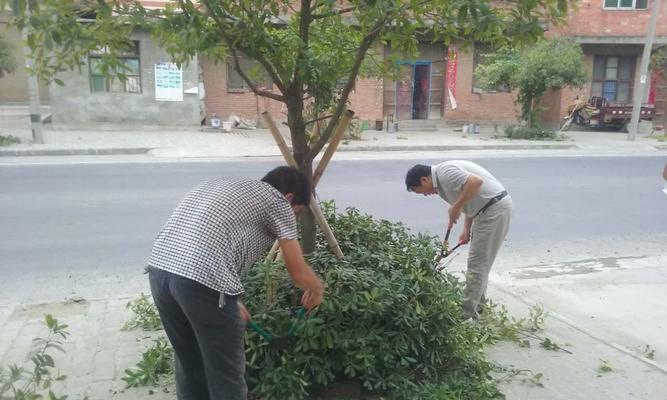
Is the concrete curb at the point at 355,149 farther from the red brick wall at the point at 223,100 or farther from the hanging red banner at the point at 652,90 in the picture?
the hanging red banner at the point at 652,90

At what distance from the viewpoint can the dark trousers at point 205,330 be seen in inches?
102

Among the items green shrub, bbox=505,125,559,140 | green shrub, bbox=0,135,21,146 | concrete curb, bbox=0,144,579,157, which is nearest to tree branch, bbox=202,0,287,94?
concrete curb, bbox=0,144,579,157

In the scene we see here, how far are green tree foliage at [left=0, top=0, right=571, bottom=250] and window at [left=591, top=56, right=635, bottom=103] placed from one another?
2250cm

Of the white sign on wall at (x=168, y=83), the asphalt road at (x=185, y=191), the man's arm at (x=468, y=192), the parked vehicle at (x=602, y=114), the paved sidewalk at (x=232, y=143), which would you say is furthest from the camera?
the parked vehicle at (x=602, y=114)

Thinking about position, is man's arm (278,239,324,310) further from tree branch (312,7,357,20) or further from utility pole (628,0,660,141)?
utility pole (628,0,660,141)

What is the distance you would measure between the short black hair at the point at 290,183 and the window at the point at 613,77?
2390 centimetres

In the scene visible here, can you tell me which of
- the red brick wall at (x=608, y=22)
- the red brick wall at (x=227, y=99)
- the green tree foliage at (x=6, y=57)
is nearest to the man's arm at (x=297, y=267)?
the green tree foliage at (x=6, y=57)

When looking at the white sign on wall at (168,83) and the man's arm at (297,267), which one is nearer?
the man's arm at (297,267)

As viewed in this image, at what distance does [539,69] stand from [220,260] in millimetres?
17798

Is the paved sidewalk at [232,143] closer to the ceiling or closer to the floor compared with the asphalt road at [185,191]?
closer to the ceiling

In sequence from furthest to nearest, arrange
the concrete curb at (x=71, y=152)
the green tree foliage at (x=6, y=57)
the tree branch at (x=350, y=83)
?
1. the green tree foliage at (x=6, y=57)
2. the concrete curb at (x=71, y=152)
3. the tree branch at (x=350, y=83)

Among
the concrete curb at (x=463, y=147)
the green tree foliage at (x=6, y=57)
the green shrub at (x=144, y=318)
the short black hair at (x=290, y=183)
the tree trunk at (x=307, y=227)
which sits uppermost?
the green tree foliage at (x=6, y=57)

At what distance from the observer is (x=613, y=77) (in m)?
24.1

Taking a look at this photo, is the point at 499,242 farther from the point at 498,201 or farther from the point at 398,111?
the point at 398,111
